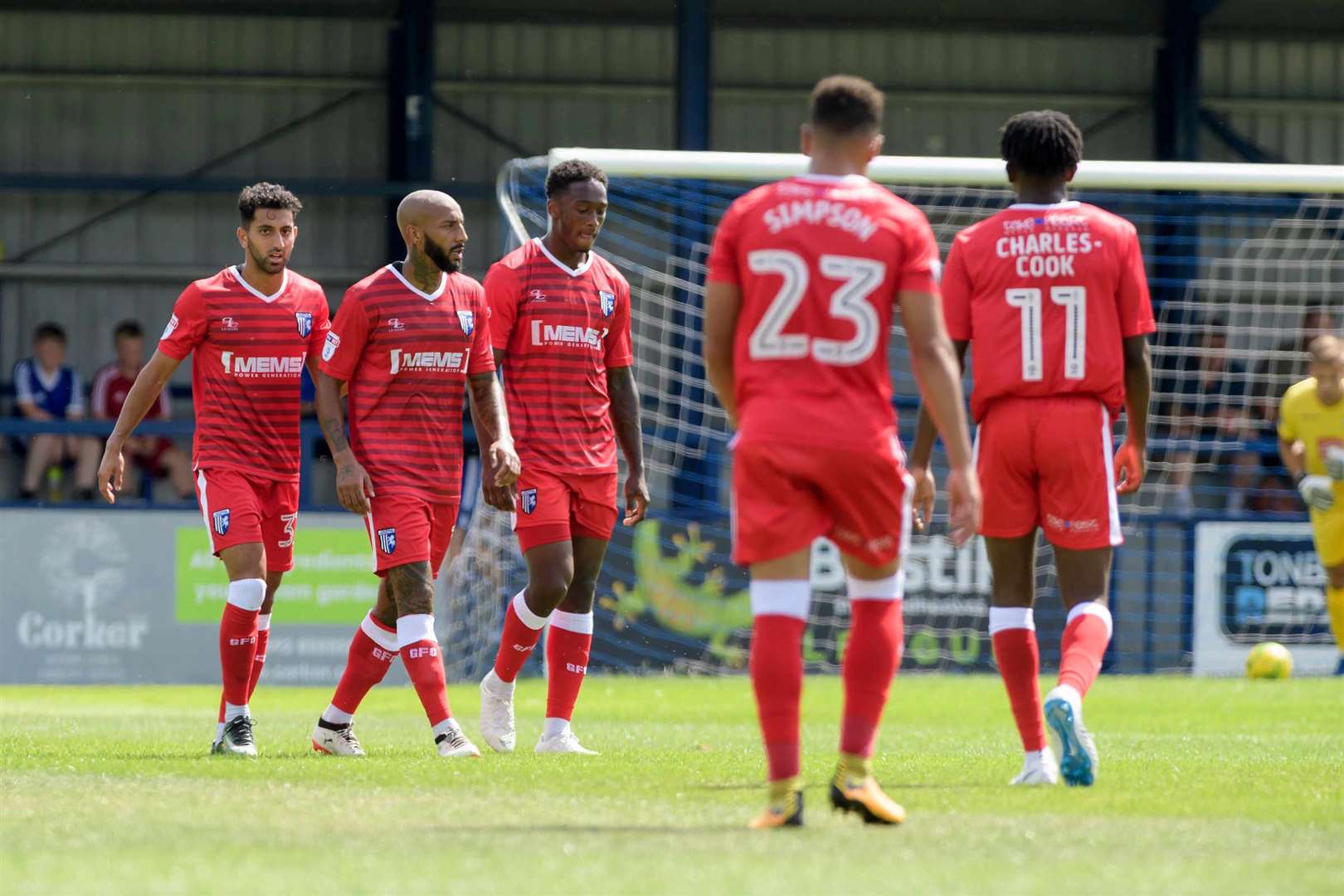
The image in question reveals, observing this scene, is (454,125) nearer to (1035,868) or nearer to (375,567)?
(375,567)

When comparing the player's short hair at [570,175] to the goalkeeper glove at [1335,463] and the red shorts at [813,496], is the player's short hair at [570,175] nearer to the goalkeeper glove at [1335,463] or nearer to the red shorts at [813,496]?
the red shorts at [813,496]

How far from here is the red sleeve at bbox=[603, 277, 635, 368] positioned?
327 inches

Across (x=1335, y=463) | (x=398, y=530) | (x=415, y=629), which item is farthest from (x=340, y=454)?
(x=1335, y=463)

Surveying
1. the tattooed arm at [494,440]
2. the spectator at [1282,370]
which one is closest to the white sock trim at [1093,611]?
the tattooed arm at [494,440]

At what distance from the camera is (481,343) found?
7.98 meters

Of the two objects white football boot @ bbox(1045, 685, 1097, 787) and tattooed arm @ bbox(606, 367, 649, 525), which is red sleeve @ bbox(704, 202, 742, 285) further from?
tattooed arm @ bbox(606, 367, 649, 525)

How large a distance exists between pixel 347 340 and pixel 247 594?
1.12 metres

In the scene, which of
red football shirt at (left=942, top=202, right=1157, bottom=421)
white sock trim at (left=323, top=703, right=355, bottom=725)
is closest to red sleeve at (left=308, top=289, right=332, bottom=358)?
white sock trim at (left=323, top=703, right=355, bottom=725)

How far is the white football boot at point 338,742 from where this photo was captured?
793cm

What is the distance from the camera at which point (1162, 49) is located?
80.7ft

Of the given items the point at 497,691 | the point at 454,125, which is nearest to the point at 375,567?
the point at 497,691

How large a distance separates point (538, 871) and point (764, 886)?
0.55m

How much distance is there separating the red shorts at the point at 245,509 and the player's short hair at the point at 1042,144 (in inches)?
132

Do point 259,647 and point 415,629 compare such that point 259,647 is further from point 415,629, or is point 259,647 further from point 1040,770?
point 1040,770
